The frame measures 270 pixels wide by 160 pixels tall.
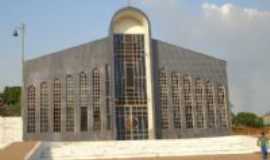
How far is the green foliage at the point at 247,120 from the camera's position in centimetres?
5655

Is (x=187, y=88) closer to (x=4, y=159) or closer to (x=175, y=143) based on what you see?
(x=175, y=143)

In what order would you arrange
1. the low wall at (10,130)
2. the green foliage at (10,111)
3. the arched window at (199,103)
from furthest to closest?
the green foliage at (10,111)
the arched window at (199,103)
the low wall at (10,130)

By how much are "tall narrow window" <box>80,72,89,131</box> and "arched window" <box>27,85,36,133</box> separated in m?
3.53

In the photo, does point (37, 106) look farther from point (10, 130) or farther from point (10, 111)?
point (10, 111)

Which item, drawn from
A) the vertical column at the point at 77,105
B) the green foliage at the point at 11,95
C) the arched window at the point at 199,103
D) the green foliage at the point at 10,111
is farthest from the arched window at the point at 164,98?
the green foliage at the point at 11,95

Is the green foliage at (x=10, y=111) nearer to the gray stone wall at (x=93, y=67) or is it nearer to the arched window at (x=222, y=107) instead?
the gray stone wall at (x=93, y=67)

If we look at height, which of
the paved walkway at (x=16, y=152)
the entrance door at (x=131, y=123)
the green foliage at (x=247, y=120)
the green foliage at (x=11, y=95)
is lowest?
the green foliage at (x=247, y=120)

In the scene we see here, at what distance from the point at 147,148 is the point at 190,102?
8.31m

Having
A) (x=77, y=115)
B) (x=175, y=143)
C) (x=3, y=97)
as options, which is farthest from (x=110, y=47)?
(x=3, y=97)

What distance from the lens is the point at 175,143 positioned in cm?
2583

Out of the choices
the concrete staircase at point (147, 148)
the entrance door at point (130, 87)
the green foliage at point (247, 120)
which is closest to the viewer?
the concrete staircase at point (147, 148)

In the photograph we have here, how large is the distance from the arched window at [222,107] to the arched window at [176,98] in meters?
3.40

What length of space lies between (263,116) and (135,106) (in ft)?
126

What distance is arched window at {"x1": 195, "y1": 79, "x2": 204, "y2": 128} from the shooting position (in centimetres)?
3164
